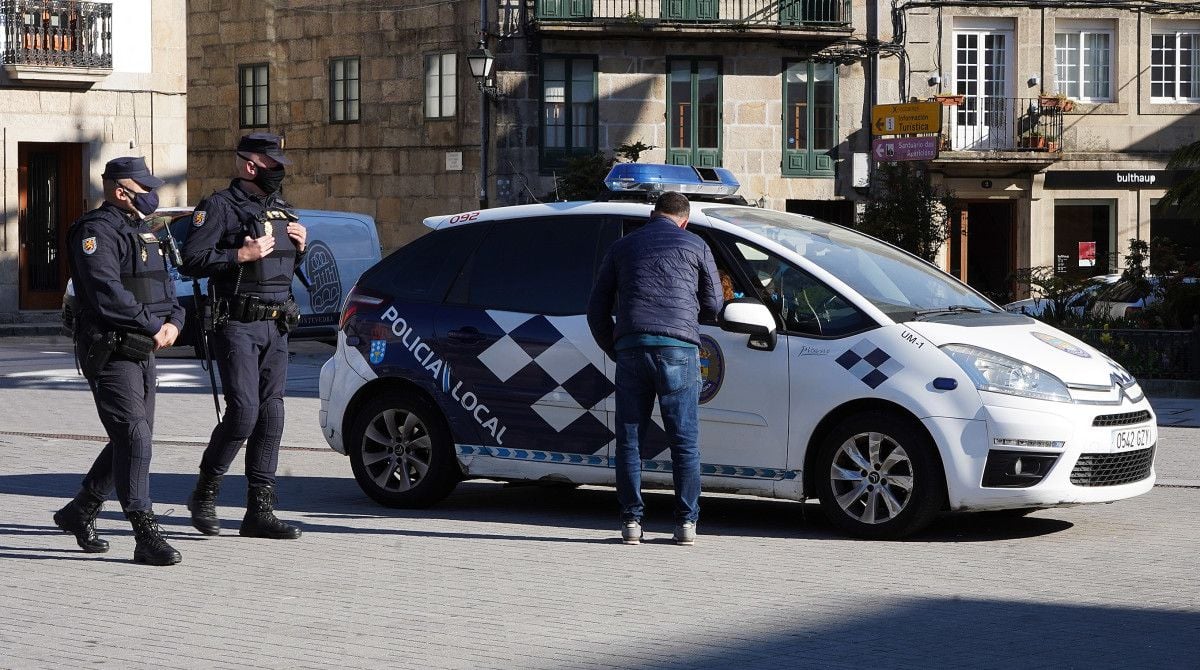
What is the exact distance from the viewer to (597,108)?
3403 centimetres

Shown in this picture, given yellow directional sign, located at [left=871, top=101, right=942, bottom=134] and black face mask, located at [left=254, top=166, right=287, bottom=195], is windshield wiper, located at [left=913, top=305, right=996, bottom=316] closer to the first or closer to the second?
black face mask, located at [left=254, top=166, right=287, bottom=195]

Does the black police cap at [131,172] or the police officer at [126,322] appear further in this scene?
the black police cap at [131,172]

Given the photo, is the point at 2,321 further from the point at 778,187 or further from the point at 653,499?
the point at 653,499

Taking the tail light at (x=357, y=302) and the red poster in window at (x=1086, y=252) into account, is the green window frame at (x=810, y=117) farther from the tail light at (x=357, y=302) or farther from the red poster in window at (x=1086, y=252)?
the tail light at (x=357, y=302)

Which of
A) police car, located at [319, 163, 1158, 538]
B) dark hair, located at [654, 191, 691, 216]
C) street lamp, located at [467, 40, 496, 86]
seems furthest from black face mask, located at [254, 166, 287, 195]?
street lamp, located at [467, 40, 496, 86]

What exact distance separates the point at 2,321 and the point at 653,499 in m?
22.4

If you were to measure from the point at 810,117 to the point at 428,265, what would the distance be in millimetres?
25853

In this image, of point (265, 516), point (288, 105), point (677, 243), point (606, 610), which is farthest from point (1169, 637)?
point (288, 105)

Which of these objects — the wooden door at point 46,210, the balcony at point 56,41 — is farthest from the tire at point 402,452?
the wooden door at point 46,210

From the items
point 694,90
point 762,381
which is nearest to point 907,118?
point 694,90

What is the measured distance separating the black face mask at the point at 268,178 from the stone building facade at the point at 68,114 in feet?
74.6

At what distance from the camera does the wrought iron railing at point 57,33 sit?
30031mm

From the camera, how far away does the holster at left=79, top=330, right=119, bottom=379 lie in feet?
26.2

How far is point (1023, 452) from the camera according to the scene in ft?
27.9
